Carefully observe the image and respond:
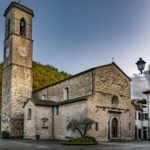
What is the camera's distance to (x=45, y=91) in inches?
2253

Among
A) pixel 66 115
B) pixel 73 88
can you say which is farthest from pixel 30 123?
pixel 73 88

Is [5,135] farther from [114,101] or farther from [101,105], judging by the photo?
[114,101]

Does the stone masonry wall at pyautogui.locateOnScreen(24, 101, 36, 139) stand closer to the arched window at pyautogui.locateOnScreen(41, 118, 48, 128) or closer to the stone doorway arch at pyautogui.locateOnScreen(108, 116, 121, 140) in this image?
the arched window at pyautogui.locateOnScreen(41, 118, 48, 128)

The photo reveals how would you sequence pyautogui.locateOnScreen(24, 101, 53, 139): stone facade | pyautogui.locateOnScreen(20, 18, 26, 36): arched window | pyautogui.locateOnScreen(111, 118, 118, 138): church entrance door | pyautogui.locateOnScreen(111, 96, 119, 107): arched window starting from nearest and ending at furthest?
pyautogui.locateOnScreen(111, 118, 118, 138): church entrance door, pyautogui.locateOnScreen(111, 96, 119, 107): arched window, pyautogui.locateOnScreen(24, 101, 53, 139): stone facade, pyautogui.locateOnScreen(20, 18, 26, 36): arched window

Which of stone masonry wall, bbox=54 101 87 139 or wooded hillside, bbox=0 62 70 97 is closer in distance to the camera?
stone masonry wall, bbox=54 101 87 139

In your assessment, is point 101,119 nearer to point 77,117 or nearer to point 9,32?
point 77,117

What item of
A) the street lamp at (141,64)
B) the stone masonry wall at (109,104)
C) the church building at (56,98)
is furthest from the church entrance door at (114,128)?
the street lamp at (141,64)

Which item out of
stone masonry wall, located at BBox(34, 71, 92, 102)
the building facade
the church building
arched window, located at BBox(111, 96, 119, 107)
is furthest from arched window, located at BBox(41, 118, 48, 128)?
the building facade

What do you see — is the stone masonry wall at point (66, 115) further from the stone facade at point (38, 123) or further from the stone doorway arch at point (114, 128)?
the stone doorway arch at point (114, 128)

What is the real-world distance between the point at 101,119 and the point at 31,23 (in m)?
23.7

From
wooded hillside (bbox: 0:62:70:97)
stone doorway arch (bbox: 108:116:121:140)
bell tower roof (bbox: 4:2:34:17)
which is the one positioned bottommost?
stone doorway arch (bbox: 108:116:121:140)

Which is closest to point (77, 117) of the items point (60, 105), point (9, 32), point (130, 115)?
point (60, 105)

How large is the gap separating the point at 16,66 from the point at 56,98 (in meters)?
8.58

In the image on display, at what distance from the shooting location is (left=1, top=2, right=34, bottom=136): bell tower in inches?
2028
